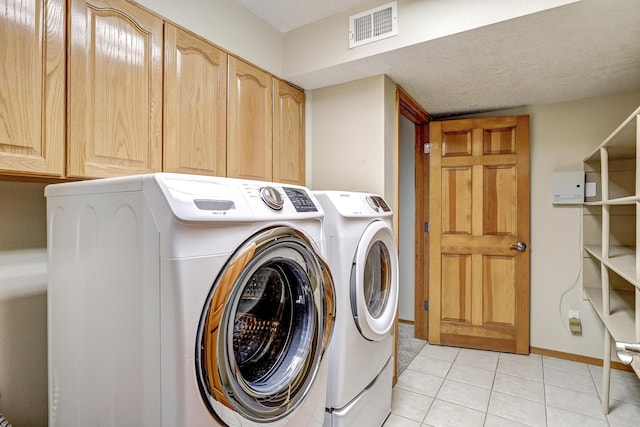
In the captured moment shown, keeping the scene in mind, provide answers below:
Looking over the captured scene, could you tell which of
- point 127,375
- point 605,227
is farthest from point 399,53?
point 127,375

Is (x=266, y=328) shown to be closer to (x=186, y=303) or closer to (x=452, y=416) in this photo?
(x=186, y=303)

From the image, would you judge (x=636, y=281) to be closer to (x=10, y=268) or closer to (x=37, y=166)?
(x=37, y=166)

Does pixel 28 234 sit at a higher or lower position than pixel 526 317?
higher

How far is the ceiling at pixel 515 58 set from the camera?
5.02 ft

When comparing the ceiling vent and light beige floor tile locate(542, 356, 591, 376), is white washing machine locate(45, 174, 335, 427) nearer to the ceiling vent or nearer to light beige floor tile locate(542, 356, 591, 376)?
the ceiling vent

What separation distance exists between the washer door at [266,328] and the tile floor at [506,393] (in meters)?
1.11

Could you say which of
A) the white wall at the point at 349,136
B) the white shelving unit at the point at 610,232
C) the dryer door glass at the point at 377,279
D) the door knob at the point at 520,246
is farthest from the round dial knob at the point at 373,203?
the door knob at the point at 520,246

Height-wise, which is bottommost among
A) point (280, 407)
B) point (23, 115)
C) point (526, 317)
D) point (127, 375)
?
point (526, 317)

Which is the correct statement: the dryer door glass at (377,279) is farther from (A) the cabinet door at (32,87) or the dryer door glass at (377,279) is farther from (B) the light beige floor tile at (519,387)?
(A) the cabinet door at (32,87)

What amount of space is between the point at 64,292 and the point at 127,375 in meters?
0.46

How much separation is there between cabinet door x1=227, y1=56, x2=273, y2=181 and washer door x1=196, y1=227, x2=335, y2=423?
90 cm

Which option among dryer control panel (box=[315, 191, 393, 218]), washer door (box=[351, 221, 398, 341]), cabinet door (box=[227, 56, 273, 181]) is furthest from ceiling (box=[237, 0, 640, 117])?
washer door (box=[351, 221, 398, 341])

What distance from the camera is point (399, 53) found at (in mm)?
1829

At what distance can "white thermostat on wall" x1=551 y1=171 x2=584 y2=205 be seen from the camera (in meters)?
2.56
